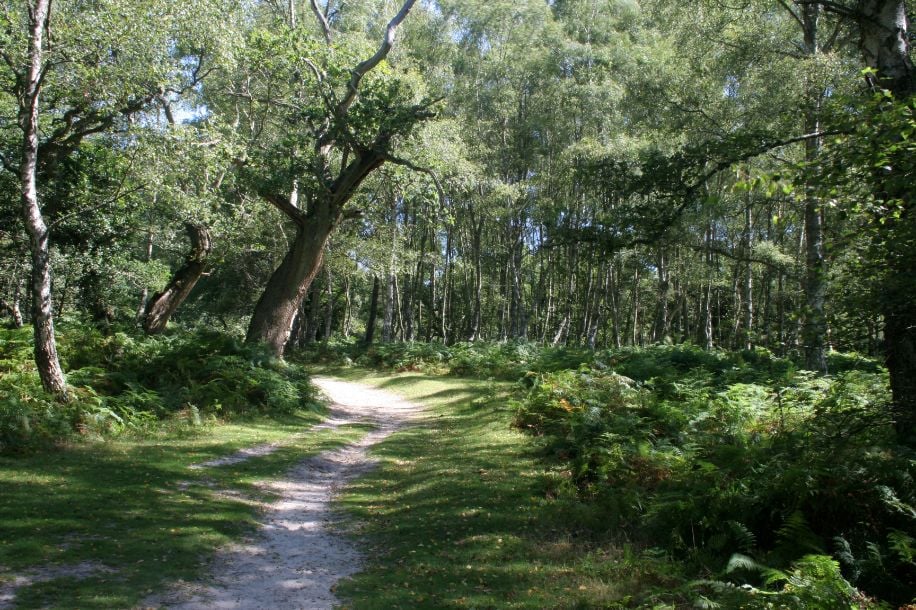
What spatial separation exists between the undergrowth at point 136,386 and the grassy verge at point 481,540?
4.22 meters

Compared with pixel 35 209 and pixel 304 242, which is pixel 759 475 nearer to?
pixel 35 209

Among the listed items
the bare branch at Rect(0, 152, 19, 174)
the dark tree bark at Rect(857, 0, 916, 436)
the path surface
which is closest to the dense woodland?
the dark tree bark at Rect(857, 0, 916, 436)

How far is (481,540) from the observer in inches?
254

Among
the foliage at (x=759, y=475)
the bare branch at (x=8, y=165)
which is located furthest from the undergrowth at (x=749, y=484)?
the bare branch at (x=8, y=165)

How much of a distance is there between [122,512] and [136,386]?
6385mm

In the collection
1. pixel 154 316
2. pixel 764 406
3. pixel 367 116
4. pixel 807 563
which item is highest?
pixel 367 116

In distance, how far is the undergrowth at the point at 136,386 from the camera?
9448mm

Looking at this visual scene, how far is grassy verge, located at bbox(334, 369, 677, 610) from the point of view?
509 centimetres

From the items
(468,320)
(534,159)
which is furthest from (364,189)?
(468,320)

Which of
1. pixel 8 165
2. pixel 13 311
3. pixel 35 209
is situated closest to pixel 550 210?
pixel 8 165

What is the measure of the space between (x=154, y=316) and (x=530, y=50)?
2562 cm

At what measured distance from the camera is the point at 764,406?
9.50m

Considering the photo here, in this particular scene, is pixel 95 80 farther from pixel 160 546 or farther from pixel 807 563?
pixel 807 563

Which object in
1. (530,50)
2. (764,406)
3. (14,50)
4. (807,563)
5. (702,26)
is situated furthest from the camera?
(530,50)
